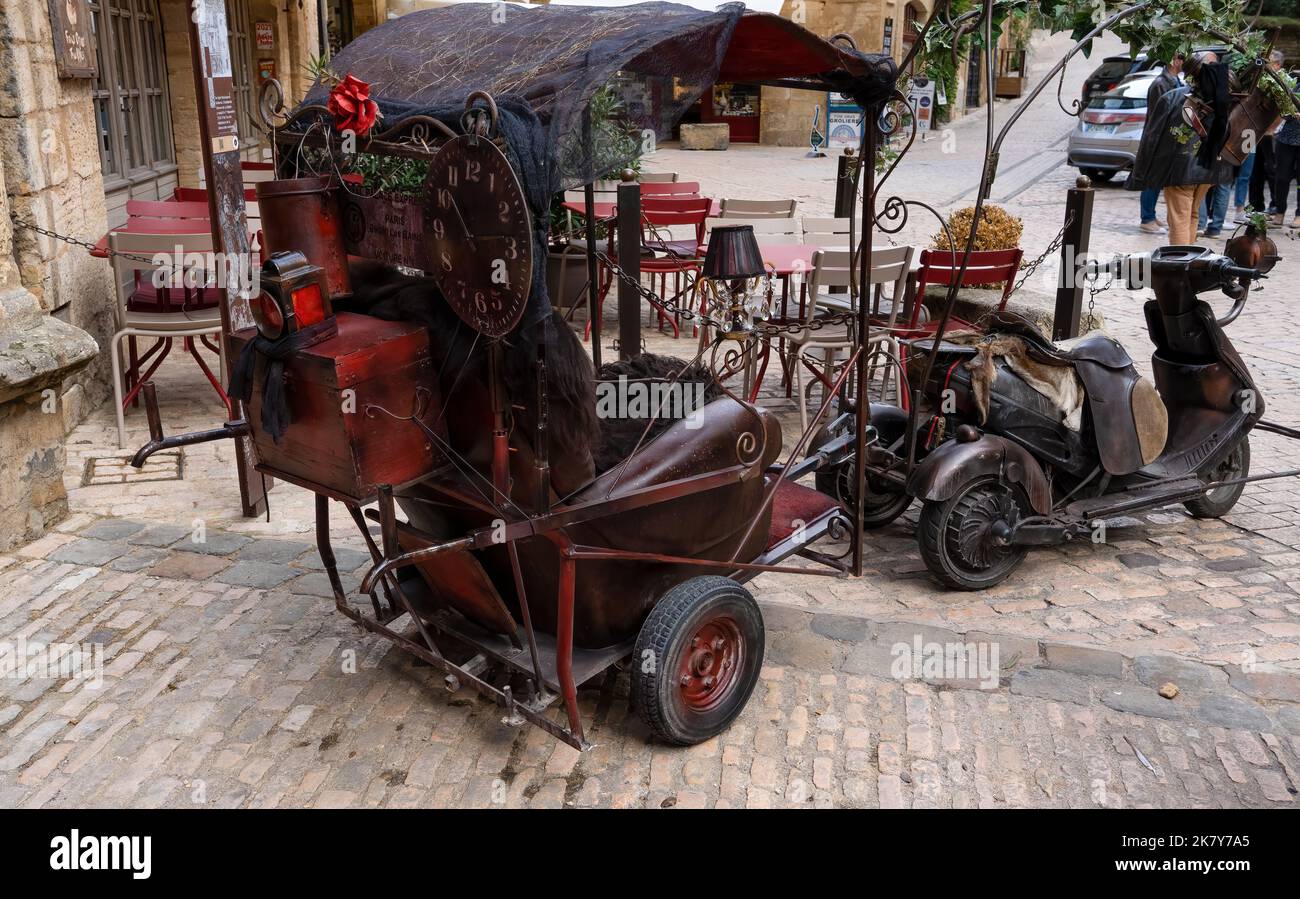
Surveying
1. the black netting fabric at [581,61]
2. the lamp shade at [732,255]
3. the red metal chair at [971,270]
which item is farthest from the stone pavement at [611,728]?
the red metal chair at [971,270]

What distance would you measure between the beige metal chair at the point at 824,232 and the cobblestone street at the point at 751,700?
2910 millimetres

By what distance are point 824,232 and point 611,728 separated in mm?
5085

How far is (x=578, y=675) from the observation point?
11.4 ft

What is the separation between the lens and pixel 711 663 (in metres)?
3.72

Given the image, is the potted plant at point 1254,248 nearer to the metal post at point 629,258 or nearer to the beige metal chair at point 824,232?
the beige metal chair at point 824,232

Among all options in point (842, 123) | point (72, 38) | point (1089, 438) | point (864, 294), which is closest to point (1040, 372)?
point (1089, 438)

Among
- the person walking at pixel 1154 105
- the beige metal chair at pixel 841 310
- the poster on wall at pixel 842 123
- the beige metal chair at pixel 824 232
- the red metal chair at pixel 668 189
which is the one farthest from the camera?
the poster on wall at pixel 842 123

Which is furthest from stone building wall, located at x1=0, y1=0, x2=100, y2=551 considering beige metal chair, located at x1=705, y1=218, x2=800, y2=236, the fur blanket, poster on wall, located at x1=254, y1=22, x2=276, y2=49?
poster on wall, located at x1=254, y1=22, x2=276, y2=49

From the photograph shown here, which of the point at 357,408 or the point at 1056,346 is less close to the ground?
the point at 357,408

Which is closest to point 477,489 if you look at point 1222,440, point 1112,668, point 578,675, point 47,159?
point 578,675

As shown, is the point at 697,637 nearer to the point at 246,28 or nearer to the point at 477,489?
the point at 477,489

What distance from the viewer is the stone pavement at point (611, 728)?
348 centimetres

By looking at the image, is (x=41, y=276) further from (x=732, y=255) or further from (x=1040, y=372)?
(x=1040, y=372)

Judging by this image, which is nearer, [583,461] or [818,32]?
[583,461]
